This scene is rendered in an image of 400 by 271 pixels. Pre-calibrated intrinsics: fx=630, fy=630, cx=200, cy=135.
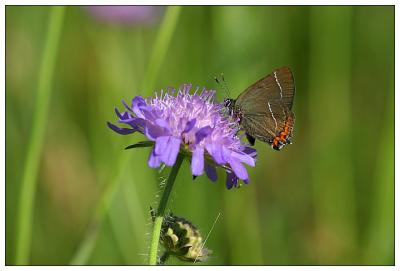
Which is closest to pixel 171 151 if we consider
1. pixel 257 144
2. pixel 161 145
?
pixel 161 145

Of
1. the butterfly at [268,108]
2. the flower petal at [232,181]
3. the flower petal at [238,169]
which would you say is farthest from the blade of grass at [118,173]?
the flower petal at [238,169]

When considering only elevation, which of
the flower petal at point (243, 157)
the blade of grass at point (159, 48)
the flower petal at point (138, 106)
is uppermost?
the blade of grass at point (159, 48)

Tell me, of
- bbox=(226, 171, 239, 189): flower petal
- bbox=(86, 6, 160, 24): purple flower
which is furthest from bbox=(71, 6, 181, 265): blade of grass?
bbox=(86, 6, 160, 24): purple flower

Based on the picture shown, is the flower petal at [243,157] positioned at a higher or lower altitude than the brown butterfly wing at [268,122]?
lower

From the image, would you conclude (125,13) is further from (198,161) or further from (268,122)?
(198,161)

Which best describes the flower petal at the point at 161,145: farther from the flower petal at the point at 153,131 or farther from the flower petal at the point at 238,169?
the flower petal at the point at 238,169

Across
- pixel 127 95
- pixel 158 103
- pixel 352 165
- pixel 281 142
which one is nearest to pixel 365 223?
pixel 352 165

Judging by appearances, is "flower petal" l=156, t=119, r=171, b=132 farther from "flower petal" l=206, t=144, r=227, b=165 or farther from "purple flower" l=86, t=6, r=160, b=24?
"purple flower" l=86, t=6, r=160, b=24
